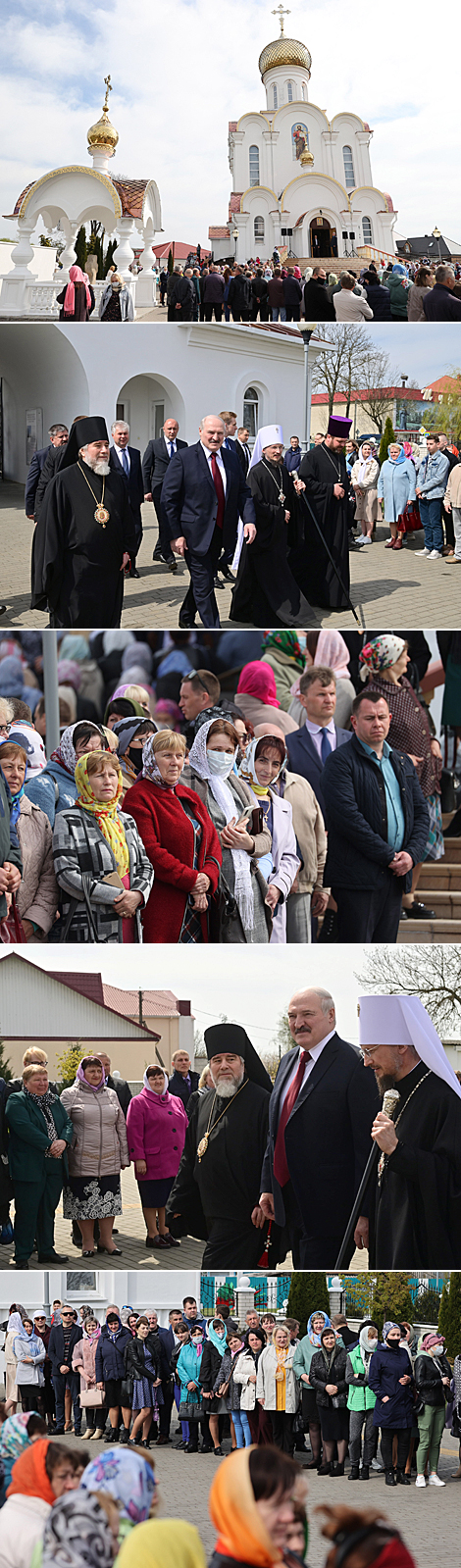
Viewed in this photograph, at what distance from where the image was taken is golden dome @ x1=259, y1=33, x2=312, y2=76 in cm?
1198

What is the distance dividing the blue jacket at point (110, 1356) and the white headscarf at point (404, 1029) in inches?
92.9

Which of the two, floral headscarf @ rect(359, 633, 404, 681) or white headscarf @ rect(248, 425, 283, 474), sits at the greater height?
white headscarf @ rect(248, 425, 283, 474)

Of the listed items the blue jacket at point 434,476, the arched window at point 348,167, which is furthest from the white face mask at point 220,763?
the arched window at point 348,167

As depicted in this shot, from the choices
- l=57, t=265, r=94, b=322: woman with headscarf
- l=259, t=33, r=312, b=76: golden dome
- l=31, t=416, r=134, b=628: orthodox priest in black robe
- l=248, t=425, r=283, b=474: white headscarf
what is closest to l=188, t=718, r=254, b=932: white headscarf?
l=31, t=416, r=134, b=628: orthodox priest in black robe

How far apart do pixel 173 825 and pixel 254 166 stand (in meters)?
14.3

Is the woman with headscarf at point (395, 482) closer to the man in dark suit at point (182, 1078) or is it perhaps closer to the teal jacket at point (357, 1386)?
the man in dark suit at point (182, 1078)

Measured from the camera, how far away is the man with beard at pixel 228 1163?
7.47m

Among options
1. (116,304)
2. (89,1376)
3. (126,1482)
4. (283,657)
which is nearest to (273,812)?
(283,657)

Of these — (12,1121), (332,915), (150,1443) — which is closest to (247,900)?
(332,915)

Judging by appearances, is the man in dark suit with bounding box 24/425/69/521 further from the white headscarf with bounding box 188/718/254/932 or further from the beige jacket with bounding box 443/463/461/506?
the beige jacket with bounding box 443/463/461/506

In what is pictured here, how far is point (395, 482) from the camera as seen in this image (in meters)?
9.14

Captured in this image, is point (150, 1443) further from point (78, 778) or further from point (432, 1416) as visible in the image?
point (78, 778)

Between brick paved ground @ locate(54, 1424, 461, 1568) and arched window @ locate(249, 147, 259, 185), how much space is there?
1647cm

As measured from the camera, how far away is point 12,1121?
7.62 metres
